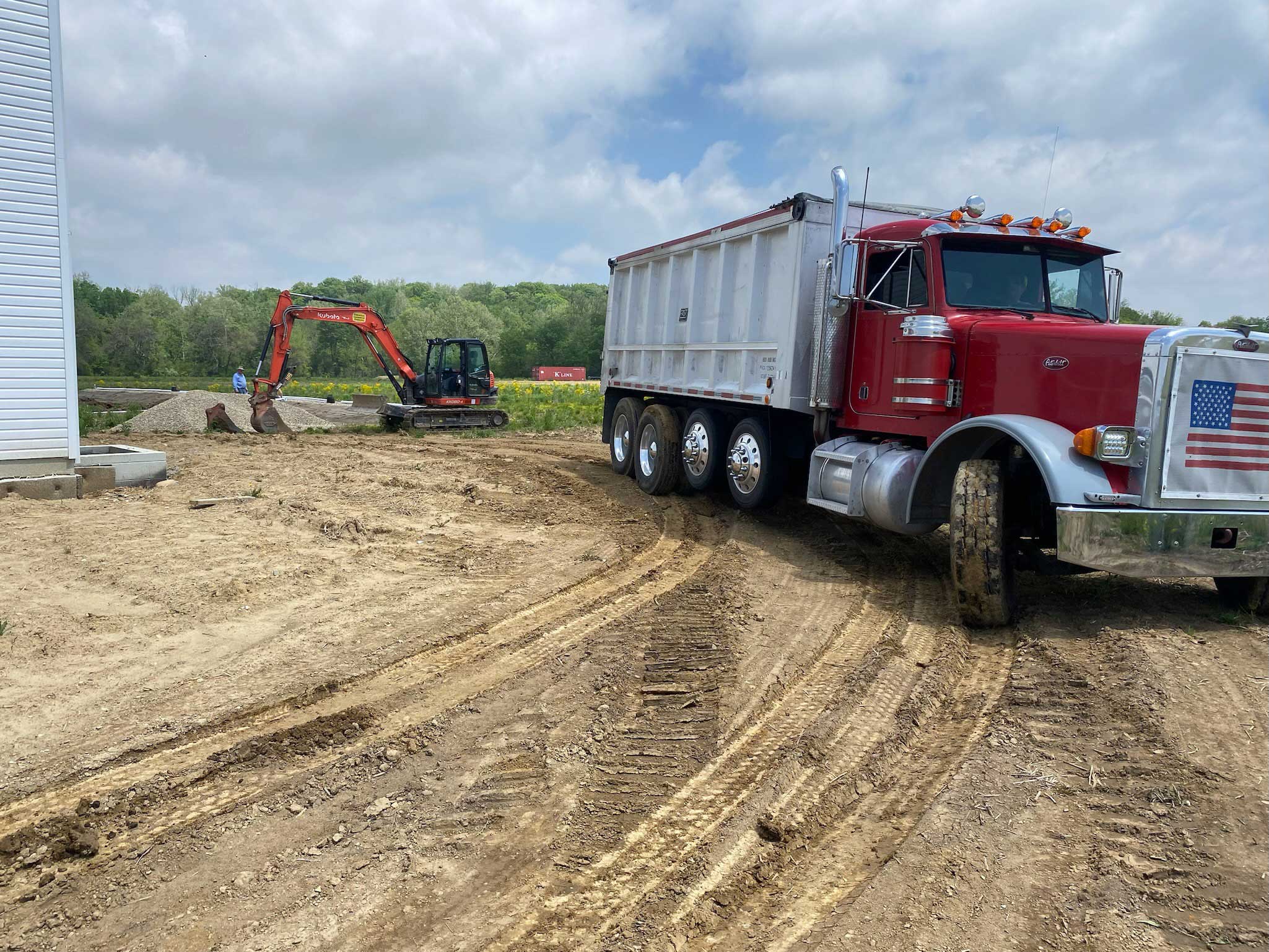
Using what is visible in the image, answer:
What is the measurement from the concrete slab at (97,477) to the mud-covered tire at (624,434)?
6938 mm

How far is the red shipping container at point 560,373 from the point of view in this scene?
217 feet

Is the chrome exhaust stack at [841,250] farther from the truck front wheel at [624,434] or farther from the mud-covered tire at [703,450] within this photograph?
the truck front wheel at [624,434]

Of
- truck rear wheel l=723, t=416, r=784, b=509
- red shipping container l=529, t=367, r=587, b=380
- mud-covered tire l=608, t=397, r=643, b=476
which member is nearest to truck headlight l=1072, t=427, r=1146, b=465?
truck rear wheel l=723, t=416, r=784, b=509

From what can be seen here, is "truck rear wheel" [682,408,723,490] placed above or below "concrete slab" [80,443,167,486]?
above

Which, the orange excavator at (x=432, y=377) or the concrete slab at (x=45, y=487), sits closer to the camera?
the concrete slab at (x=45, y=487)

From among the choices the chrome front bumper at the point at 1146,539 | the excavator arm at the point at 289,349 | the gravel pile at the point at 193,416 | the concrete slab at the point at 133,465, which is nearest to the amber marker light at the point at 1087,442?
the chrome front bumper at the point at 1146,539

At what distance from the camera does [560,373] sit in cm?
6788

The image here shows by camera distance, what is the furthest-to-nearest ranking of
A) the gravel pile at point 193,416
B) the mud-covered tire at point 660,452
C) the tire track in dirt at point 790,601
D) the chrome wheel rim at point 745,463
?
the gravel pile at point 193,416 < the mud-covered tire at point 660,452 < the chrome wheel rim at point 745,463 < the tire track in dirt at point 790,601

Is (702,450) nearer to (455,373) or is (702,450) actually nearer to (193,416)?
(455,373)

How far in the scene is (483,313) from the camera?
3401 inches

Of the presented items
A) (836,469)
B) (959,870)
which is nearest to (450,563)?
(836,469)

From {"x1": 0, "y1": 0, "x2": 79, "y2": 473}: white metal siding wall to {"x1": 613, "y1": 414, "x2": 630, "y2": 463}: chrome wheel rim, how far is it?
24.2 ft

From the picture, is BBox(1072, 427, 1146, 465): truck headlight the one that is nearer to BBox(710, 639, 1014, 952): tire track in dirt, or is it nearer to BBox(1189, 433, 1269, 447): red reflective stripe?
BBox(1189, 433, 1269, 447): red reflective stripe

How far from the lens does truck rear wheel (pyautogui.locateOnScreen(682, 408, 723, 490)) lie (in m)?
10.4
